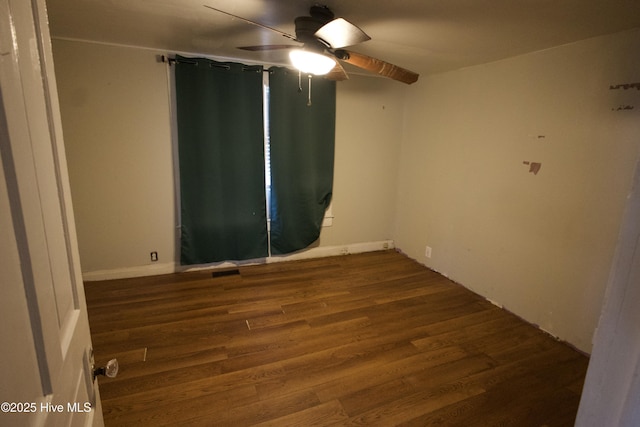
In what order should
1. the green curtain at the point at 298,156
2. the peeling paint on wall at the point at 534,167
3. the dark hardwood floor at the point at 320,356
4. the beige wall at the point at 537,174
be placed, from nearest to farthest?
the dark hardwood floor at the point at 320,356, the beige wall at the point at 537,174, the peeling paint on wall at the point at 534,167, the green curtain at the point at 298,156

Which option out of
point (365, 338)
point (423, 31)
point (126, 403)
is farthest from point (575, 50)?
point (126, 403)

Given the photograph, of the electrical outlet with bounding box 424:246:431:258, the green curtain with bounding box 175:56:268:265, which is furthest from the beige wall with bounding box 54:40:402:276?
the electrical outlet with bounding box 424:246:431:258

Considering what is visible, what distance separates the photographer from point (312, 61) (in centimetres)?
200

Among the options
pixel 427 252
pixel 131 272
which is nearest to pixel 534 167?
pixel 427 252

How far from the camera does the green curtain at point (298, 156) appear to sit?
341 cm

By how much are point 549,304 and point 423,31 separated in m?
2.38

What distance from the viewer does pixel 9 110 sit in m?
0.50

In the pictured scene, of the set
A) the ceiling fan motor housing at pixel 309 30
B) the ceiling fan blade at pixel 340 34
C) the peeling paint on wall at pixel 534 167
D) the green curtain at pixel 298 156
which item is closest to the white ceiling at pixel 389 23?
the ceiling fan motor housing at pixel 309 30

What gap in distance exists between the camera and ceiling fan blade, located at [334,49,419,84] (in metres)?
2.03

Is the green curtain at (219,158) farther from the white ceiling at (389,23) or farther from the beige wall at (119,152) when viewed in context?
the white ceiling at (389,23)

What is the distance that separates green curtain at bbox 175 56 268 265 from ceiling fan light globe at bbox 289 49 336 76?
1.36 m

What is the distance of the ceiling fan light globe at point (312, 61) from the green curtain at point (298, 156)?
1.35m

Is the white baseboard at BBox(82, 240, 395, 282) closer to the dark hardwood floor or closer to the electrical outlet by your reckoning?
the dark hardwood floor

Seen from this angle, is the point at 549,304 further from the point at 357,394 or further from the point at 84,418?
the point at 84,418
